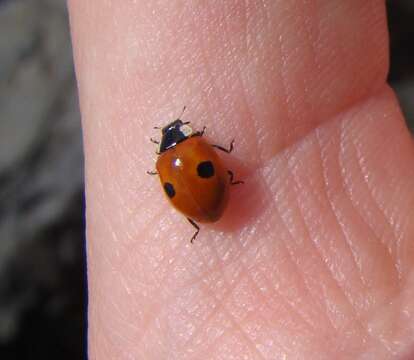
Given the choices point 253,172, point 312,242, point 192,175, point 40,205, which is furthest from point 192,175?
point 40,205

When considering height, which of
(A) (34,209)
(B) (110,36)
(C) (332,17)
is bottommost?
(A) (34,209)

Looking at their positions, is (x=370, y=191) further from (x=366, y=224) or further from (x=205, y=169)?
(x=205, y=169)

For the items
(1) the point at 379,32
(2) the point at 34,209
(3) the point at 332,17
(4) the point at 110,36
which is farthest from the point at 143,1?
(2) the point at 34,209

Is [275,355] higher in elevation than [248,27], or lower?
lower

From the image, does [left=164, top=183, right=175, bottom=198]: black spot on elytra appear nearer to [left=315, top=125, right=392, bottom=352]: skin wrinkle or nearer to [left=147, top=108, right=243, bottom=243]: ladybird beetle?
[left=147, top=108, right=243, bottom=243]: ladybird beetle

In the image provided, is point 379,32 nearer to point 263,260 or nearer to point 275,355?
point 263,260

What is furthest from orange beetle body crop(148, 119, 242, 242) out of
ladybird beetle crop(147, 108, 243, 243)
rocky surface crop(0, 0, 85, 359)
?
rocky surface crop(0, 0, 85, 359)
